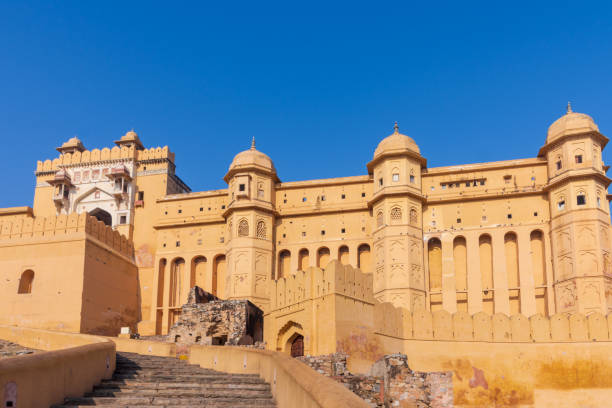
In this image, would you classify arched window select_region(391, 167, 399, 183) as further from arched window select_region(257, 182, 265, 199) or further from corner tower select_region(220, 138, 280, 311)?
arched window select_region(257, 182, 265, 199)

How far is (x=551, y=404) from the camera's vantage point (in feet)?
83.4

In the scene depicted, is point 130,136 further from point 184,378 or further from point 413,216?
point 184,378

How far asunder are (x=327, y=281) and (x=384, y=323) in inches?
134

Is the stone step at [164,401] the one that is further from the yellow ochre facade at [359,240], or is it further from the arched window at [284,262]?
the arched window at [284,262]

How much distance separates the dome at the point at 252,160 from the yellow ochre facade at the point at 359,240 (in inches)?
3.4

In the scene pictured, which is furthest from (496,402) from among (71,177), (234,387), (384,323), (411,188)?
(71,177)

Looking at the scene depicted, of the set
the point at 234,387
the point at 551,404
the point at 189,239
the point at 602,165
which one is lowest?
the point at 551,404

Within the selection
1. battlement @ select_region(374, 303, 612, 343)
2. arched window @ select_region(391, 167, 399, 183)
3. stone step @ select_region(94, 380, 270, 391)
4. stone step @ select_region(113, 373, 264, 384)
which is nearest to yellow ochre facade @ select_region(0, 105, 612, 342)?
arched window @ select_region(391, 167, 399, 183)

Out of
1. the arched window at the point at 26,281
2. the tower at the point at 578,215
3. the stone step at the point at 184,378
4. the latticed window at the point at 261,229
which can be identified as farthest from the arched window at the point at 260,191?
the stone step at the point at 184,378

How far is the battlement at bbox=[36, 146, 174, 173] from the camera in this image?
42.4 meters

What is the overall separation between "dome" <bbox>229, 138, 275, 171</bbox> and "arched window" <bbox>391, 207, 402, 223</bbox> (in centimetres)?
754

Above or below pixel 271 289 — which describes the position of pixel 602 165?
above

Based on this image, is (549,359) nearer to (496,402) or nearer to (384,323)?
(496,402)

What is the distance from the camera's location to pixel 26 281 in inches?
1340
